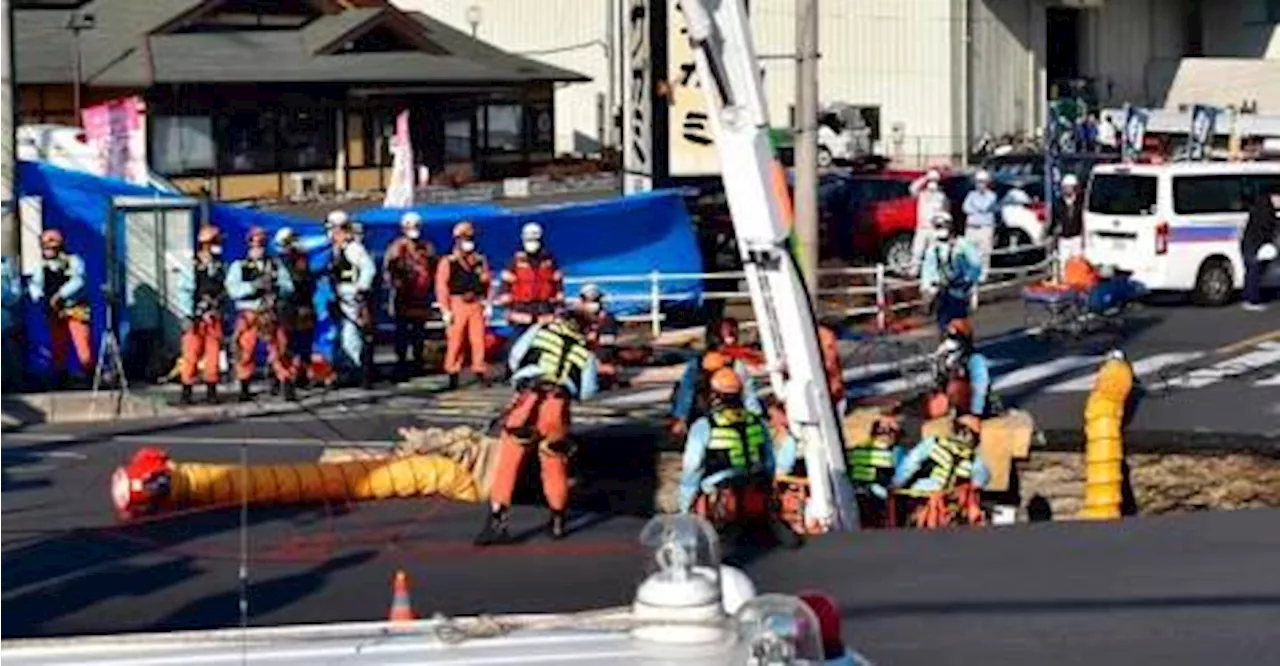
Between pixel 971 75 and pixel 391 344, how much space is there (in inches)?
1538

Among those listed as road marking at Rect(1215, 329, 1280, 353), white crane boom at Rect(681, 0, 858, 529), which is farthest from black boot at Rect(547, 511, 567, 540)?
road marking at Rect(1215, 329, 1280, 353)

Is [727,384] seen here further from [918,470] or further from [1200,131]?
[1200,131]

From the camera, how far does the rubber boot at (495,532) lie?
573 inches

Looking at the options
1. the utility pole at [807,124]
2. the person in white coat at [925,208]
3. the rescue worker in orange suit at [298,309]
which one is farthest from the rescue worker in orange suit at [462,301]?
the person in white coat at [925,208]

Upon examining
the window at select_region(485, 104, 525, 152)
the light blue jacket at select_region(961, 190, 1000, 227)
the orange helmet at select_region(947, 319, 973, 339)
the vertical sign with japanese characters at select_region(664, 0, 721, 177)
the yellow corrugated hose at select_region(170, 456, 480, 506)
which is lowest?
the yellow corrugated hose at select_region(170, 456, 480, 506)

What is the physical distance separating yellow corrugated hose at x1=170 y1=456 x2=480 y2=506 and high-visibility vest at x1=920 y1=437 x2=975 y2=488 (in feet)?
10.6

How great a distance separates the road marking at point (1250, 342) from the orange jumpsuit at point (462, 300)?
8459 mm

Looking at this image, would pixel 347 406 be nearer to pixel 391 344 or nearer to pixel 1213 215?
pixel 391 344

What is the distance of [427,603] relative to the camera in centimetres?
1279

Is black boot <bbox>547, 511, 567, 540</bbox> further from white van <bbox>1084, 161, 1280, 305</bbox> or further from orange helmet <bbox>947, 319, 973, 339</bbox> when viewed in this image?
white van <bbox>1084, 161, 1280, 305</bbox>

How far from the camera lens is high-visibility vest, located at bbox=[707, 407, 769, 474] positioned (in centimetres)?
1455

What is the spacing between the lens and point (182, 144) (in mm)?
45562

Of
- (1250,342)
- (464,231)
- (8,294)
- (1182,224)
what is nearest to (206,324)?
(8,294)

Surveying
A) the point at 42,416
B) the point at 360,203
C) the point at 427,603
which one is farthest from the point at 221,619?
the point at 360,203
